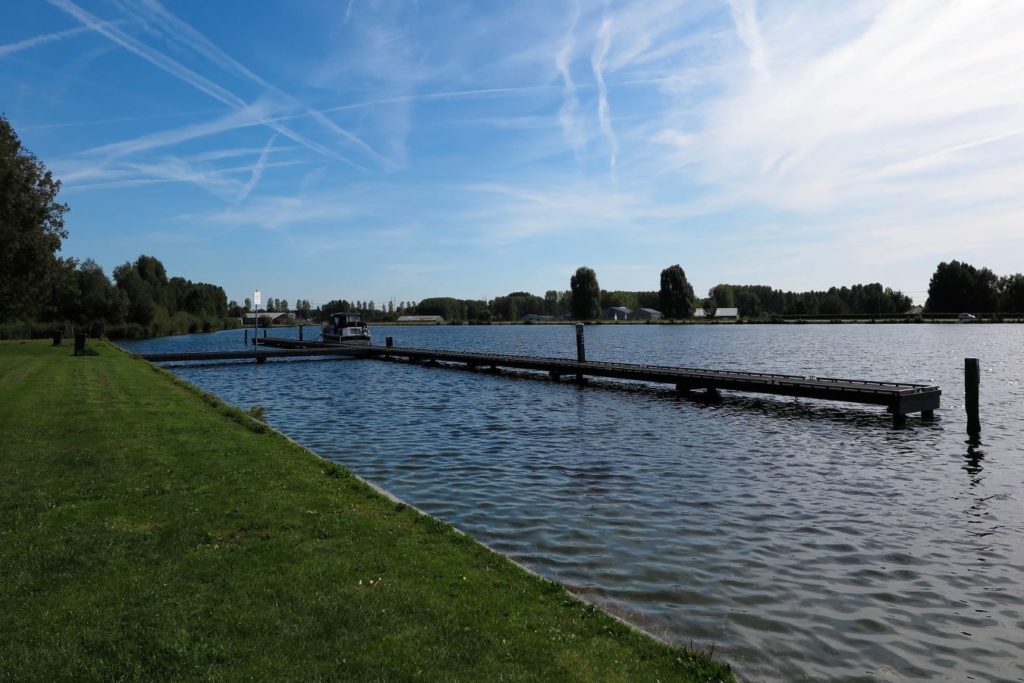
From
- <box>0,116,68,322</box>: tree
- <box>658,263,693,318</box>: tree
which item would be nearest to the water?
<box>0,116,68,322</box>: tree

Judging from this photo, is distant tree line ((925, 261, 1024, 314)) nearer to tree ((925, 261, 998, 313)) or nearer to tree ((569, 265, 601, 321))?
tree ((925, 261, 998, 313))

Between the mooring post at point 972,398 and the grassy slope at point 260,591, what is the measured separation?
19589 mm

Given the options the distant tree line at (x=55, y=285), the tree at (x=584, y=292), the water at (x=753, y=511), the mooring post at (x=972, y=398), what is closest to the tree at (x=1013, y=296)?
the tree at (x=584, y=292)

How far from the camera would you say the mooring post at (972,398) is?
2128cm

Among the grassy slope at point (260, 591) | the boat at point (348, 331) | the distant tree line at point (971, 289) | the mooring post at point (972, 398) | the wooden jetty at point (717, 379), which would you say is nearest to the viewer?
the grassy slope at point (260, 591)

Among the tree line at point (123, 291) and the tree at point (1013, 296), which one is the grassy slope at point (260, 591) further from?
the tree at point (1013, 296)

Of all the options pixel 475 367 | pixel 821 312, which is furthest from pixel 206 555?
pixel 821 312

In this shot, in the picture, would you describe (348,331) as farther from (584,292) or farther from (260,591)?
(584,292)

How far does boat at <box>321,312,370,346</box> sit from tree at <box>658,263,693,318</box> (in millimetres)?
115033

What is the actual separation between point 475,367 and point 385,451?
3225cm

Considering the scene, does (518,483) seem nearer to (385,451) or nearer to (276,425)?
(385,451)

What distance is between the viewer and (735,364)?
51.6 m

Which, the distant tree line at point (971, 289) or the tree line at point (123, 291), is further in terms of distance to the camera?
the distant tree line at point (971, 289)

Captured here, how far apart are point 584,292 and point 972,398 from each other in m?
160
